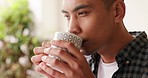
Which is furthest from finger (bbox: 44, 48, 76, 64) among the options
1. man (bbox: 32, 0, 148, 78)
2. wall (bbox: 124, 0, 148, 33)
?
wall (bbox: 124, 0, 148, 33)

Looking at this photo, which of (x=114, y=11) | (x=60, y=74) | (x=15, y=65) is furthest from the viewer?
(x=15, y=65)

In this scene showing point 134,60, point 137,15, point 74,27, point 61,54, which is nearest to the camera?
point 61,54

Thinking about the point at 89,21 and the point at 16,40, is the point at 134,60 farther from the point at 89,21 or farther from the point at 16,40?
the point at 16,40

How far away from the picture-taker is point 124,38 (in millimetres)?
1098

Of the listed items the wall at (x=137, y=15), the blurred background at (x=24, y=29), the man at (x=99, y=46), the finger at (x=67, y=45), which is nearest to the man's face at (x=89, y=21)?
the man at (x=99, y=46)

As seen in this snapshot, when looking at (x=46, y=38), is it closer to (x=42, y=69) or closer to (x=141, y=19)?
(x=141, y=19)

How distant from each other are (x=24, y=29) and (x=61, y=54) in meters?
1.78

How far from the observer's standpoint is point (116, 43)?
109 cm

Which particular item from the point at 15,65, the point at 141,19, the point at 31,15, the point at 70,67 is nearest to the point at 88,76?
the point at 70,67

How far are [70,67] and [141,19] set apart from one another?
0.84 m

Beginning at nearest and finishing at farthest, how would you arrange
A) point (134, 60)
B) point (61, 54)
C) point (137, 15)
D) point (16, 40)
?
point (61, 54)
point (134, 60)
point (137, 15)
point (16, 40)

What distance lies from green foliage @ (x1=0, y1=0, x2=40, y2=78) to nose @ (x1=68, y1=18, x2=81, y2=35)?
1531 mm

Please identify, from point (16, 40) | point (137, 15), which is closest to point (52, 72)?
point (137, 15)

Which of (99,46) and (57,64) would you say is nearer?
(57,64)
